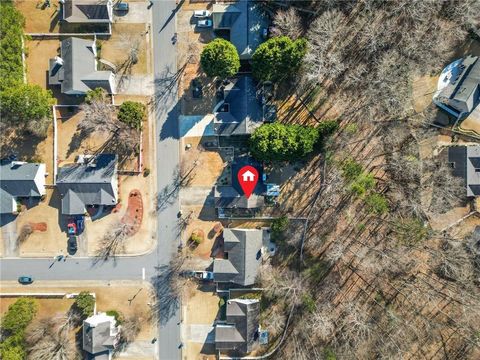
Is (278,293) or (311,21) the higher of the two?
(311,21)

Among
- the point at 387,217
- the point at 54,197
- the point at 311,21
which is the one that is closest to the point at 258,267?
the point at 387,217

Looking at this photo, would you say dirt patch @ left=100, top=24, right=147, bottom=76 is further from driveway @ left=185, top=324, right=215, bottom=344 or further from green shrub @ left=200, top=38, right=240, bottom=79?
driveway @ left=185, top=324, right=215, bottom=344

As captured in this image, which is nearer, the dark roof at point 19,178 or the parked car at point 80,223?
the dark roof at point 19,178

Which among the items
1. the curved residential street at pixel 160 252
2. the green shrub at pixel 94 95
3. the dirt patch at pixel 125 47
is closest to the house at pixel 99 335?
the curved residential street at pixel 160 252

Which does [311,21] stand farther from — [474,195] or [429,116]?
[474,195]

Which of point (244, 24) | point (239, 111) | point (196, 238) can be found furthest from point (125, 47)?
point (196, 238)

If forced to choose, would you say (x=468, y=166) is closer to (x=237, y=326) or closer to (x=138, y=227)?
(x=237, y=326)

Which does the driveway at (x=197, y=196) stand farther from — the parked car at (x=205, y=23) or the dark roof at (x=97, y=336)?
the parked car at (x=205, y=23)
